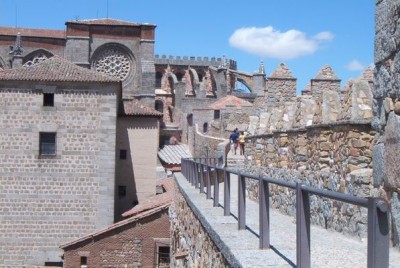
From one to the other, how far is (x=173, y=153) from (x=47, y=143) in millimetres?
15359

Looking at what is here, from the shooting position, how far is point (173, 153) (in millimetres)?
40250

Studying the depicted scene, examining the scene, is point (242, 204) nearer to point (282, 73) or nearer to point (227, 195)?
point (227, 195)

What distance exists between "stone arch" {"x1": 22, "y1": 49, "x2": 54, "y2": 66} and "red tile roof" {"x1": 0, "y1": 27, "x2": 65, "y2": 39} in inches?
46.6

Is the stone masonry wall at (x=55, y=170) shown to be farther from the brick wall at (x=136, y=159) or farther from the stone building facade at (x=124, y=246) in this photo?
the brick wall at (x=136, y=159)

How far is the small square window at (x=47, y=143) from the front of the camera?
2548cm

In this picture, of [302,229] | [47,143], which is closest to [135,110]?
[47,143]

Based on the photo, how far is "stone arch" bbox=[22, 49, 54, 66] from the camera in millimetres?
47656

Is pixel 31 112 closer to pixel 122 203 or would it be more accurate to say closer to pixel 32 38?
pixel 122 203

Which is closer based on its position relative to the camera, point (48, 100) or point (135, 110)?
point (48, 100)

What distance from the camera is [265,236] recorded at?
5.09 meters

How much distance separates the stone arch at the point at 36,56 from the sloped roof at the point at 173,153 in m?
12.2

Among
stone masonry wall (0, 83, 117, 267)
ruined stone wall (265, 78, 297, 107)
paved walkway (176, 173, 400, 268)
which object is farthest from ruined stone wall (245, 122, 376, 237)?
stone masonry wall (0, 83, 117, 267)

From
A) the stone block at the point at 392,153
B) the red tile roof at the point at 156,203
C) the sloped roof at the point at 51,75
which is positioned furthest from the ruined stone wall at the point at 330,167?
the sloped roof at the point at 51,75

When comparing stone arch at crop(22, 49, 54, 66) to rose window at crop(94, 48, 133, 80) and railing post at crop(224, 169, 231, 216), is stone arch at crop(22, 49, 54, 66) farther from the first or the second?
railing post at crop(224, 169, 231, 216)
